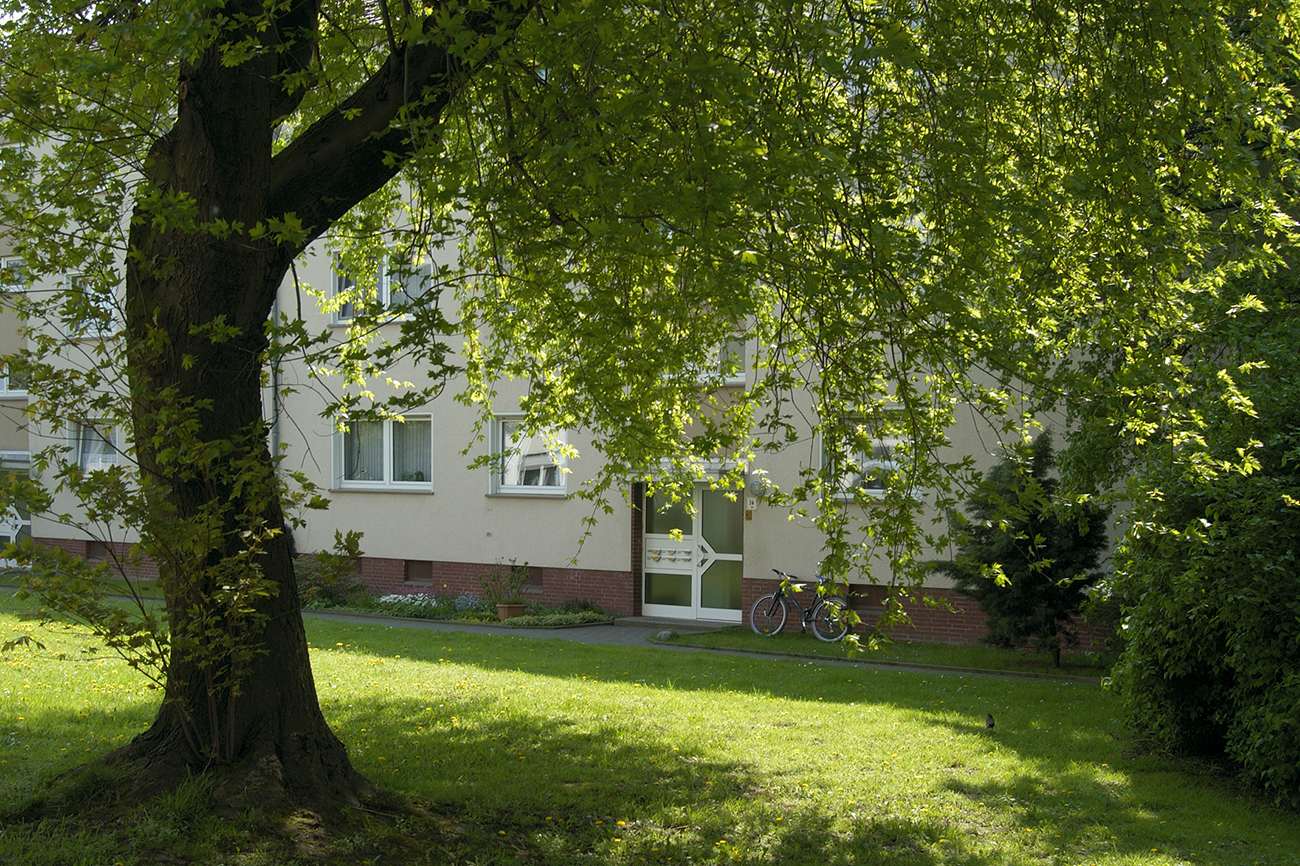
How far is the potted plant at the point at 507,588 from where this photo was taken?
17750 mm

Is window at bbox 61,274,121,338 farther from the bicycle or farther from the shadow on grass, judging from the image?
the bicycle

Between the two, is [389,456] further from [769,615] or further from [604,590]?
[769,615]

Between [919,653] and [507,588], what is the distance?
7.62 metres

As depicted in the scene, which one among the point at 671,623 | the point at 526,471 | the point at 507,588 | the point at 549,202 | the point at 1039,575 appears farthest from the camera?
the point at 526,471

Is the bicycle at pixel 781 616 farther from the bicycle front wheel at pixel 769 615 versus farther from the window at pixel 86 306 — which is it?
the window at pixel 86 306

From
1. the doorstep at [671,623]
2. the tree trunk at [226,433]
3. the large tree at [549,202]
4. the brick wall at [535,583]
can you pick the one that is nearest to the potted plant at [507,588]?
the brick wall at [535,583]

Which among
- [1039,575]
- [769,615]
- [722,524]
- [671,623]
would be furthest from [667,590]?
[1039,575]

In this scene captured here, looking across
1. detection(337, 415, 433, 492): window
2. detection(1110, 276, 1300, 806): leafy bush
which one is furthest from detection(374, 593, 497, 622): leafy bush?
detection(1110, 276, 1300, 806): leafy bush

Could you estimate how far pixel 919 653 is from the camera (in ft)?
47.2

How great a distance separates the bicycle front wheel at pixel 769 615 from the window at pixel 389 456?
713cm

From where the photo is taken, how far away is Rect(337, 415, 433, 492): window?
2033 cm

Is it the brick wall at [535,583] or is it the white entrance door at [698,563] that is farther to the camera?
the brick wall at [535,583]

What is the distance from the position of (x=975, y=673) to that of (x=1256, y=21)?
856 centimetres

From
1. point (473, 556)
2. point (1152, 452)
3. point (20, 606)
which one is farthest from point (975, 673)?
point (20, 606)
